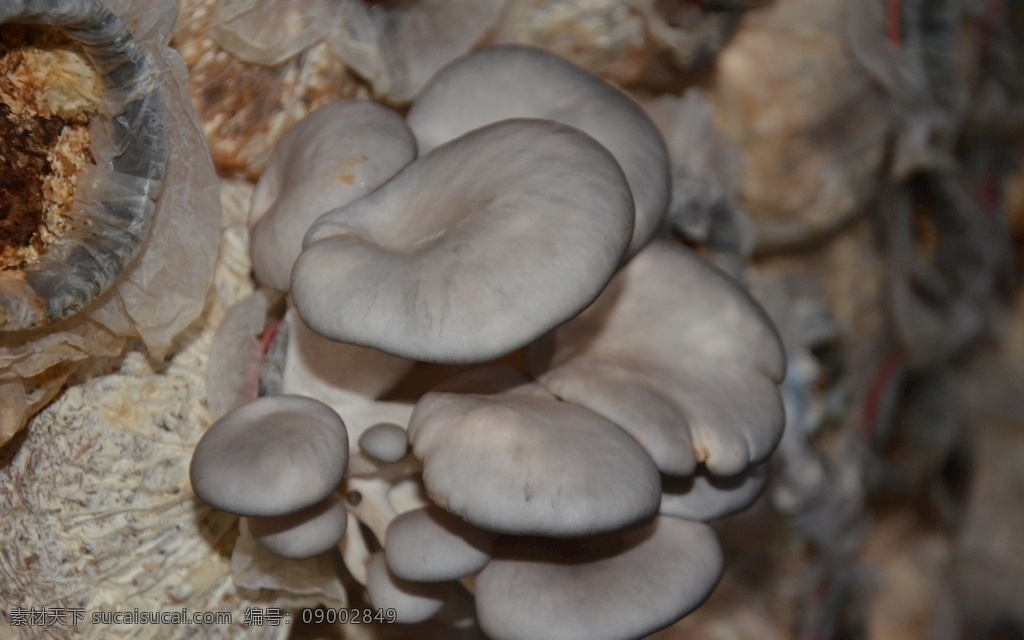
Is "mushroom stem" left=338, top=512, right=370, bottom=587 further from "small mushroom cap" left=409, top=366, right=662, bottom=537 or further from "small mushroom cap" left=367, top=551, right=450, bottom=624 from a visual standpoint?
"small mushroom cap" left=409, top=366, right=662, bottom=537

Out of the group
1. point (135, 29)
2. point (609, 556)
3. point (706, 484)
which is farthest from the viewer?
point (706, 484)

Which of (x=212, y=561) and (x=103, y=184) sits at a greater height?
(x=103, y=184)

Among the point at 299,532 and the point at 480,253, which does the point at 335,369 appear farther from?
the point at 480,253

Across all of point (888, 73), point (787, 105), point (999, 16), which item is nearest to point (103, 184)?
point (787, 105)

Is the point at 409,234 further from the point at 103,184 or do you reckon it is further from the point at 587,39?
the point at 587,39

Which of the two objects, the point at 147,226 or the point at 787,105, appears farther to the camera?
the point at 787,105

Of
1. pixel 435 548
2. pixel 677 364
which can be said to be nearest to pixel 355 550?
pixel 435 548

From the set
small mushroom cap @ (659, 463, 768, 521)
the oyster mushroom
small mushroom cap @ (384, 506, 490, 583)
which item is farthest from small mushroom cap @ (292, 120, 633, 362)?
small mushroom cap @ (659, 463, 768, 521)
